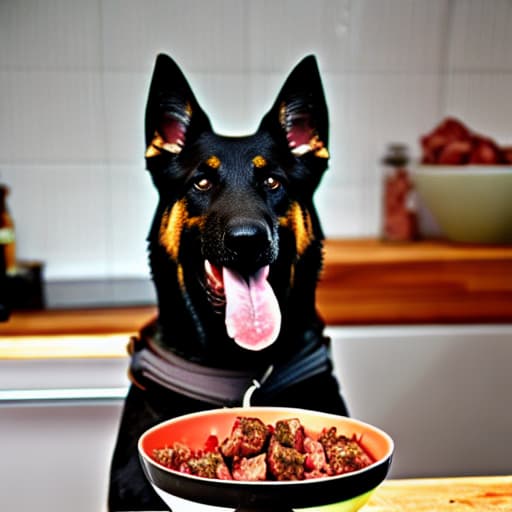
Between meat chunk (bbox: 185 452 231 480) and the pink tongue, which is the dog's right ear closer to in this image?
the pink tongue

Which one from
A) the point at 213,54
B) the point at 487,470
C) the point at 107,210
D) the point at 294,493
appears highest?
the point at 213,54

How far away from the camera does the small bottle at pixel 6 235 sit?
119cm

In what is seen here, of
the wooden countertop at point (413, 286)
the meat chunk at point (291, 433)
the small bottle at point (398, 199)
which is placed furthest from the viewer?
the small bottle at point (398, 199)

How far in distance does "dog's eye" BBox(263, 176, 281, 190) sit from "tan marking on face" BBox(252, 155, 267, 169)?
0.06 ft

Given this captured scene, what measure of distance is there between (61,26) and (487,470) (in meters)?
1.01

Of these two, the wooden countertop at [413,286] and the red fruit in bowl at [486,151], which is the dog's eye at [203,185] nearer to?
the wooden countertop at [413,286]

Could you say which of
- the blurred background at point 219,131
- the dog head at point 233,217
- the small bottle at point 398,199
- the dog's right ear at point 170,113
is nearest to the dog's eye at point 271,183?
the dog head at point 233,217

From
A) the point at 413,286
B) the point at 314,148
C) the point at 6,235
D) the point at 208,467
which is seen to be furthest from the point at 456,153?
the point at 208,467

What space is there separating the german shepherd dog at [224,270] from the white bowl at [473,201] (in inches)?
25.7

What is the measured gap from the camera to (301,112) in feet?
3.00

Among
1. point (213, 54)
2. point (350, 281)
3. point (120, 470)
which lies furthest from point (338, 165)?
point (120, 470)

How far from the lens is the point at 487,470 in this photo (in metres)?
1.29

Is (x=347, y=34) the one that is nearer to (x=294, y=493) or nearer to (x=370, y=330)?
(x=370, y=330)

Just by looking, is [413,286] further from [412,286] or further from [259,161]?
[259,161]
